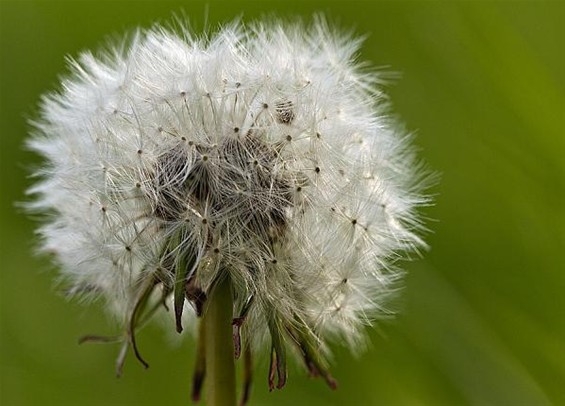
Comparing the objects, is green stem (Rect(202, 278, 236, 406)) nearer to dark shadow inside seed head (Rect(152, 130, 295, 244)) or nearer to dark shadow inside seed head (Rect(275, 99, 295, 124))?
dark shadow inside seed head (Rect(152, 130, 295, 244))

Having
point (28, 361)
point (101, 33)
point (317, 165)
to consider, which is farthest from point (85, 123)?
point (101, 33)

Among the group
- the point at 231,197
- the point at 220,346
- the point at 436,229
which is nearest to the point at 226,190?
the point at 231,197

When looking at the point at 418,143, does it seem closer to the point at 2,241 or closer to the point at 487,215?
the point at 487,215

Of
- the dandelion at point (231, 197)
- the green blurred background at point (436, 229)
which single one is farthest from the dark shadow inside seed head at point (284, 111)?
the green blurred background at point (436, 229)

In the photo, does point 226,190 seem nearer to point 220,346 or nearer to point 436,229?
point 220,346

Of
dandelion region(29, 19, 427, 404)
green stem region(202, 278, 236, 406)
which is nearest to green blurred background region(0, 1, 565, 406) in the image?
dandelion region(29, 19, 427, 404)

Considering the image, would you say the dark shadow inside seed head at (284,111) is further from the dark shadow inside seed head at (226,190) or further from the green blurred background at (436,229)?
the green blurred background at (436,229)

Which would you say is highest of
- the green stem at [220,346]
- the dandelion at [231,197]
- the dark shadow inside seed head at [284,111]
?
the dark shadow inside seed head at [284,111]

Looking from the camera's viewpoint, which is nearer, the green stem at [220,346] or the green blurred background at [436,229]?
the green stem at [220,346]
